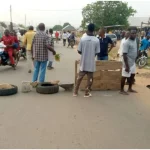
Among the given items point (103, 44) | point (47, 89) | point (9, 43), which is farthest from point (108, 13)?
point (47, 89)

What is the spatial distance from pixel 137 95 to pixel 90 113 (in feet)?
7.63

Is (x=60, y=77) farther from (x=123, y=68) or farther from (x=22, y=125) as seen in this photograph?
(x=22, y=125)

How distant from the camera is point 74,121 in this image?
5742 mm

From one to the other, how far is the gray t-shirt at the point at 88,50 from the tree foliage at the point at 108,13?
5894cm

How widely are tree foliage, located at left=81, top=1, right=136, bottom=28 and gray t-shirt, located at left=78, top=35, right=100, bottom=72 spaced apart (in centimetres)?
5894

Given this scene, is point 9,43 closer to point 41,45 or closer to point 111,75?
point 41,45

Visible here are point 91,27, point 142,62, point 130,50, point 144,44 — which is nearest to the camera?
point 91,27

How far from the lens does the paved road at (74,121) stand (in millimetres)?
4703

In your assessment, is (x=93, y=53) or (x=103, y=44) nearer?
(x=93, y=53)

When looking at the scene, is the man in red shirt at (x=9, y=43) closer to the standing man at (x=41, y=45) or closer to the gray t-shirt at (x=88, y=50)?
the standing man at (x=41, y=45)

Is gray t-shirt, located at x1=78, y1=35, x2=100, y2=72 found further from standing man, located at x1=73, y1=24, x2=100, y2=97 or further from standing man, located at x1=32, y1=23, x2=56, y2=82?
standing man, located at x1=32, y1=23, x2=56, y2=82

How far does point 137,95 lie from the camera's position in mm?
8242

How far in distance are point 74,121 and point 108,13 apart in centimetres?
6396

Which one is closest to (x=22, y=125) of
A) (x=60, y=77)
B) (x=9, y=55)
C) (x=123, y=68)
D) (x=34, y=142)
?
(x=34, y=142)
